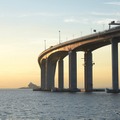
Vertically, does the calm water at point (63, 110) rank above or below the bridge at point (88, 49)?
below

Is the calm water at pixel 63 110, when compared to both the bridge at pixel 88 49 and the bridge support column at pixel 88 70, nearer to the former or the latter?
the bridge at pixel 88 49

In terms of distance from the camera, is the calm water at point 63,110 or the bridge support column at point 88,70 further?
the bridge support column at point 88,70

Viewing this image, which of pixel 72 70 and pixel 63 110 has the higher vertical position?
pixel 72 70

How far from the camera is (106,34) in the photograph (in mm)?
142125

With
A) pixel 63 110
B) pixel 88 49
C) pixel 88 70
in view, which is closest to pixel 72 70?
pixel 88 70

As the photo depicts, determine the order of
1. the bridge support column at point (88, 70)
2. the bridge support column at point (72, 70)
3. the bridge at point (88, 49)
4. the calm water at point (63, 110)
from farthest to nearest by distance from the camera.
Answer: the bridge support column at point (88, 70) < the bridge support column at point (72, 70) < the bridge at point (88, 49) < the calm water at point (63, 110)

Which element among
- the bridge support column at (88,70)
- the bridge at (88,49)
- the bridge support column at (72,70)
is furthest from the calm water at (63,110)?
the bridge support column at (88,70)

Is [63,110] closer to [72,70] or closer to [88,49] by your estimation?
[72,70]

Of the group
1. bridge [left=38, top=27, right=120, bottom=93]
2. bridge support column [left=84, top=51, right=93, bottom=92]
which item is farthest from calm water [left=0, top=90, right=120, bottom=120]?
bridge support column [left=84, top=51, right=93, bottom=92]

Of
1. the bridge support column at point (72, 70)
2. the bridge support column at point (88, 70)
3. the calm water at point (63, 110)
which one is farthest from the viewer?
the bridge support column at point (88, 70)

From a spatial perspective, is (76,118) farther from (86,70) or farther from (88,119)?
(86,70)

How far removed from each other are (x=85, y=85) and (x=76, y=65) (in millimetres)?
9415

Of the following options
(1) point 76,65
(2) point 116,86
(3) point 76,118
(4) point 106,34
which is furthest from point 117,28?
(3) point 76,118

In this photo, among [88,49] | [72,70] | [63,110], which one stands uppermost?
[88,49]
